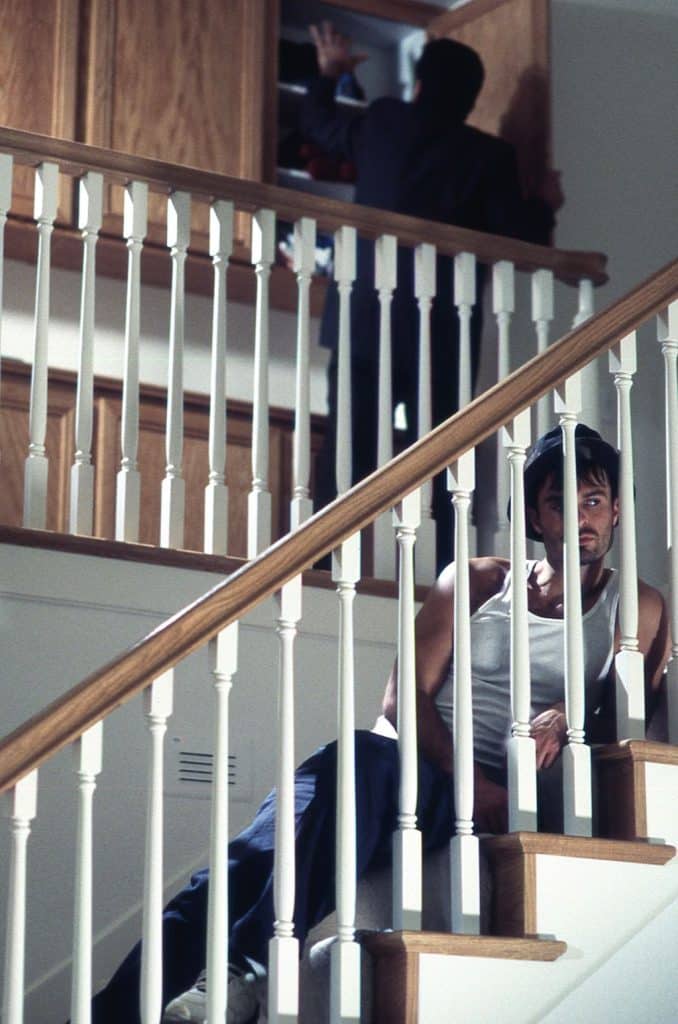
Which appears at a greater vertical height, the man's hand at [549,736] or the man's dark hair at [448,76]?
the man's dark hair at [448,76]

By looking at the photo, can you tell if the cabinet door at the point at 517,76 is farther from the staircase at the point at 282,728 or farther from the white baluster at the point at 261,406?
the white baluster at the point at 261,406

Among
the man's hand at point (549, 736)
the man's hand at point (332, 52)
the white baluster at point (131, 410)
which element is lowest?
the man's hand at point (549, 736)

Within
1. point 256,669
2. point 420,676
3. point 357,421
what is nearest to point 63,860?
point 256,669

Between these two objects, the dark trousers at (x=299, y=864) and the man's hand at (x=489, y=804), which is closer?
the dark trousers at (x=299, y=864)

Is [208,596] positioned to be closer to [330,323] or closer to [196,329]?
[330,323]

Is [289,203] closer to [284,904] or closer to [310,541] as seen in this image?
[310,541]

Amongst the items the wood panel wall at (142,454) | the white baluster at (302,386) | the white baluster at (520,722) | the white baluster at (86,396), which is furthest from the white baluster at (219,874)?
the wood panel wall at (142,454)

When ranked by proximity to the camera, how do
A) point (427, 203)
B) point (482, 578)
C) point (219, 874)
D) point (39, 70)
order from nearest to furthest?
point (219, 874) → point (482, 578) → point (427, 203) → point (39, 70)

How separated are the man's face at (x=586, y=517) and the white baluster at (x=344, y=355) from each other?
821 millimetres

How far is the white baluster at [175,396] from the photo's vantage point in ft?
12.4

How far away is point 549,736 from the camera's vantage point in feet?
9.80

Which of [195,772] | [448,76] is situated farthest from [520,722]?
[448,76]

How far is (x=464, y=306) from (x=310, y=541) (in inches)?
62.8

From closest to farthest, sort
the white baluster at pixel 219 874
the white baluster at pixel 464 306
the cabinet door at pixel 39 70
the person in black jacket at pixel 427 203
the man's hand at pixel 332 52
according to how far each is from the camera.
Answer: the white baluster at pixel 219 874
the white baluster at pixel 464 306
the person in black jacket at pixel 427 203
the cabinet door at pixel 39 70
the man's hand at pixel 332 52
